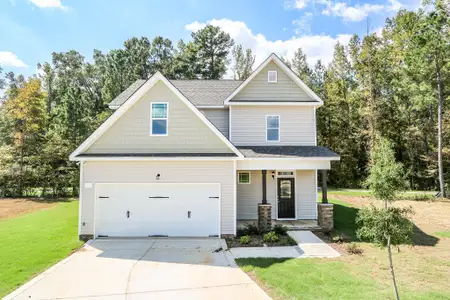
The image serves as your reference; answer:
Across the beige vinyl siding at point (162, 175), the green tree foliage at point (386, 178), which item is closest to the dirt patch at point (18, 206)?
the beige vinyl siding at point (162, 175)

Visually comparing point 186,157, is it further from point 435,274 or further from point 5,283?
point 435,274

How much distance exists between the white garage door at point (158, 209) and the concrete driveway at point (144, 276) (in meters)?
1.16

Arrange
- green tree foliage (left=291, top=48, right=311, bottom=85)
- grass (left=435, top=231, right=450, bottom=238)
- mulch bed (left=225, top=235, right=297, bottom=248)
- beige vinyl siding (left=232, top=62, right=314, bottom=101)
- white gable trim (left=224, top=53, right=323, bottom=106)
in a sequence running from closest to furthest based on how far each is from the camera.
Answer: mulch bed (left=225, top=235, right=297, bottom=248) → grass (left=435, top=231, right=450, bottom=238) → white gable trim (left=224, top=53, right=323, bottom=106) → beige vinyl siding (left=232, top=62, right=314, bottom=101) → green tree foliage (left=291, top=48, right=311, bottom=85)

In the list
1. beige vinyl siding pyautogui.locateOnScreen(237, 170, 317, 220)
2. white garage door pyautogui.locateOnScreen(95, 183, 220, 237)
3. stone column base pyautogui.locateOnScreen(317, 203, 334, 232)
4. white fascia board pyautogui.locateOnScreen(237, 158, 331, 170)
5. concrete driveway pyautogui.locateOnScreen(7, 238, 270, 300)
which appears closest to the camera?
concrete driveway pyautogui.locateOnScreen(7, 238, 270, 300)

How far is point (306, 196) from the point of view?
14531 millimetres

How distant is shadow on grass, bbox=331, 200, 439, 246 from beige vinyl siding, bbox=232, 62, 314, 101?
6680mm

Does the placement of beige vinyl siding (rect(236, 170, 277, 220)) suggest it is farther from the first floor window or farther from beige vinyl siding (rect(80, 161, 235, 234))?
beige vinyl siding (rect(80, 161, 235, 234))

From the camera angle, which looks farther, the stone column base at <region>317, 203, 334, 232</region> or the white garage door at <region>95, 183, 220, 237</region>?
the stone column base at <region>317, 203, 334, 232</region>

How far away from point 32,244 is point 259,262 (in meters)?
8.42

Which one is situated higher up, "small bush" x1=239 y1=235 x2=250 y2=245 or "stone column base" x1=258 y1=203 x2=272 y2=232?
"stone column base" x1=258 y1=203 x2=272 y2=232

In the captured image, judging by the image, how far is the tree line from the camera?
23.6 metres

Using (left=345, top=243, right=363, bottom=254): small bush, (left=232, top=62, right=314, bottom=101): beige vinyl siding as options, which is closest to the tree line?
(left=232, top=62, right=314, bottom=101): beige vinyl siding

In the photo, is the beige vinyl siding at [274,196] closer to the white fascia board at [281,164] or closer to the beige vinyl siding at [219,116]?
the white fascia board at [281,164]

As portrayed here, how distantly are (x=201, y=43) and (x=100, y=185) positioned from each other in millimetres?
35880
